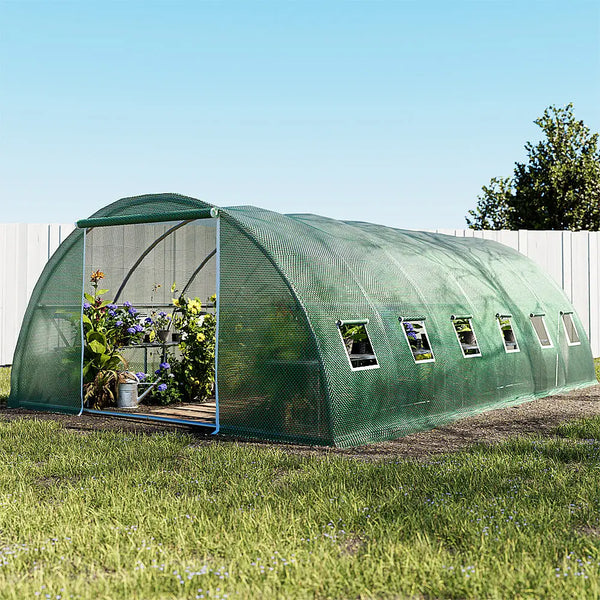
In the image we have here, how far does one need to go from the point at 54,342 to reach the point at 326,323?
11.9 feet

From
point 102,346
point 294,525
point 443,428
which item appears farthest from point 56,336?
point 294,525

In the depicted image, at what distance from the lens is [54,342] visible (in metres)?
8.70

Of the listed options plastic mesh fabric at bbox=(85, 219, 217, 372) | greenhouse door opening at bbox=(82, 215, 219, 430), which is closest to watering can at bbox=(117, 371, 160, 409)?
greenhouse door opening at bbox=(82, 215, 219, 430)

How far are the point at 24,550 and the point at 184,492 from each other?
1.24 metres

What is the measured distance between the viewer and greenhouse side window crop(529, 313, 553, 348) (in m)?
10.5

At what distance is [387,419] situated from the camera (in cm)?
705

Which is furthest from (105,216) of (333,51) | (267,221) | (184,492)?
(184,492)

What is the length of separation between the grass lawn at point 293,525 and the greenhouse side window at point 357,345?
1.49 meters

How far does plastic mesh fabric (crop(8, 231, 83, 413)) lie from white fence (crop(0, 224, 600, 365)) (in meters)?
4.90

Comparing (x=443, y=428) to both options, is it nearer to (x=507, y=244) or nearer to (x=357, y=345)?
(x=357, y=345)

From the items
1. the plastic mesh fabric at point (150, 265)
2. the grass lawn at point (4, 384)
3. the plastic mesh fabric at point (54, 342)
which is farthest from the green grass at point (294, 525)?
the plastic mesh fabric at point (150, 265)

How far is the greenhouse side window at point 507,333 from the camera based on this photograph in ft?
31.4

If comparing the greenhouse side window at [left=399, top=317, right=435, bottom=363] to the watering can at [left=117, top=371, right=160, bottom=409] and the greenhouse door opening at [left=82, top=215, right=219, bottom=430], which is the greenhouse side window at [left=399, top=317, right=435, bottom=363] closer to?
the greenhouse door opening at [left=82, top=215, right=219, bottom=430]

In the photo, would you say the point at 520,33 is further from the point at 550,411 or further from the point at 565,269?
the point at 565,269
